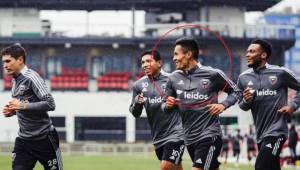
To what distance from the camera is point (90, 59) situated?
75000mm

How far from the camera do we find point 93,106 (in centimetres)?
7194

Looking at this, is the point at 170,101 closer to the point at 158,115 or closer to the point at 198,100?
the point at 198,100

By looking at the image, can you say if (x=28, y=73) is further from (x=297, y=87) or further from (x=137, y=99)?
(x=297, y=87)

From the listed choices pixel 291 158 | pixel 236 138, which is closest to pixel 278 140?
pixel 291 158

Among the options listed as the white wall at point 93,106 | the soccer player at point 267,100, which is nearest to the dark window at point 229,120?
the white wall at point 93,106

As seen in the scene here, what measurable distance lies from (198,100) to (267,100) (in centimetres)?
120

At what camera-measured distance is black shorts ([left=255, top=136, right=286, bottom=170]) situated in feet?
44.1

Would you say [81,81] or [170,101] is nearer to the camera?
[170,101]

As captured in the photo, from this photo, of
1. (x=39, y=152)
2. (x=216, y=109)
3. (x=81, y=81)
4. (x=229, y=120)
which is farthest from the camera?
(x=81, y=81)

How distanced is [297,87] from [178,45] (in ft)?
6.79

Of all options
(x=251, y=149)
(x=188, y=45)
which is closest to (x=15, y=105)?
(x=188, y=45)

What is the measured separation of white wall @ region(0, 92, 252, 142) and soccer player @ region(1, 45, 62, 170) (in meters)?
56.7

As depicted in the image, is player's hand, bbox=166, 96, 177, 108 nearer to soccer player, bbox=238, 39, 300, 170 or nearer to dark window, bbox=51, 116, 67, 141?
soccer player, bbox=238, 39, 300, 170

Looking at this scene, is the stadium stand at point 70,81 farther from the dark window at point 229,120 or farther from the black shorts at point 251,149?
the black shorts at point 251,149
